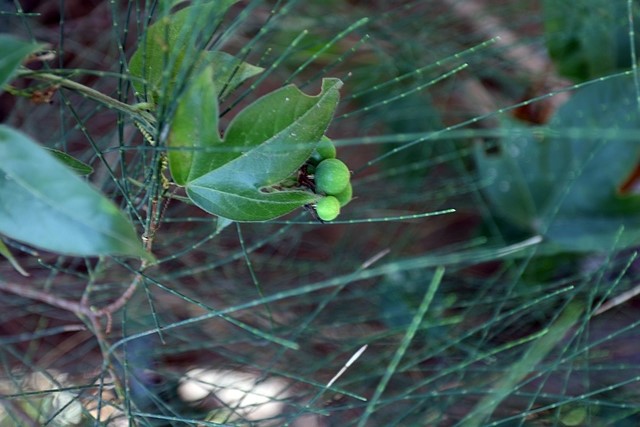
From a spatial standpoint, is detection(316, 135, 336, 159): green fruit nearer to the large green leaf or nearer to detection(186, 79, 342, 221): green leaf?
detection(186, 79, 342, 221): green leaf

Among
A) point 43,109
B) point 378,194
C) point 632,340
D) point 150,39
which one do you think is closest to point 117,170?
point 43,109

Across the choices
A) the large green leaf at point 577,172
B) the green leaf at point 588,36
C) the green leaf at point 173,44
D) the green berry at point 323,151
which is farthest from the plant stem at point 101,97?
the green leaf at point 588,36

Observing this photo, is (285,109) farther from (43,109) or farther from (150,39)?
(43,109)

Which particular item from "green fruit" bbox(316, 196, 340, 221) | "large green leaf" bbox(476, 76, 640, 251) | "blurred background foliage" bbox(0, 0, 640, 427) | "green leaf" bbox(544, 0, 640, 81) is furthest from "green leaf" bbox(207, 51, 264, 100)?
"green leaf" bbox(544, 0, 640, 81)

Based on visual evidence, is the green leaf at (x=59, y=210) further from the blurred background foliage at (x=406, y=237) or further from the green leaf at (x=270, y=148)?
the blurred background foliage at (x=406, y=237)

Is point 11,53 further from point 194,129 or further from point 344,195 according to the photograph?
point 344,195

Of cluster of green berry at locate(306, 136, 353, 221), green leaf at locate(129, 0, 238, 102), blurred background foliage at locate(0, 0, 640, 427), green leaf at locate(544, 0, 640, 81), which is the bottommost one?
blurred background foliage at locate(0, 0, 640, 427)
